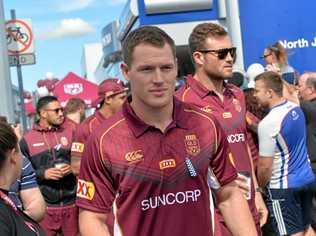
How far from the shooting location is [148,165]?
124 inches

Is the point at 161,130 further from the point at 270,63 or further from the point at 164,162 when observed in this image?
the point at 270,63

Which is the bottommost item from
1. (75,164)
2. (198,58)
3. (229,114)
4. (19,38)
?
(75,164)

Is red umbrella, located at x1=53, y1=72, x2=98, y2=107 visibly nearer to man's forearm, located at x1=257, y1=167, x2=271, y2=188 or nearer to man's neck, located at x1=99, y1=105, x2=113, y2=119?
man's neck, located at x1=99, y1=105, x2=113, y2=119

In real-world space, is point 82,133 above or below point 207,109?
below

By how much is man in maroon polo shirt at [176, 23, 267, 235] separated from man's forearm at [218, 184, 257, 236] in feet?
4.23

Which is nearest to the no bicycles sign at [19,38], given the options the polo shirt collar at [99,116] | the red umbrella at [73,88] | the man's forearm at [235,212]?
the polo shirt collar at [99,116]

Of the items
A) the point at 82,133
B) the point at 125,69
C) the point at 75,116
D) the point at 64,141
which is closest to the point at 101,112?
the point at 82,133

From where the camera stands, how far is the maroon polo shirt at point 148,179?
3.15 m

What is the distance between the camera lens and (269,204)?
707 centimetres

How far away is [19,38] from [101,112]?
604cm

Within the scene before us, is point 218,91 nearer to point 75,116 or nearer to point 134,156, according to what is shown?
point 134,156

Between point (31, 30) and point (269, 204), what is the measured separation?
315 inches

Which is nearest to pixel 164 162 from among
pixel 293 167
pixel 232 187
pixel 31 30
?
pixel 232 187

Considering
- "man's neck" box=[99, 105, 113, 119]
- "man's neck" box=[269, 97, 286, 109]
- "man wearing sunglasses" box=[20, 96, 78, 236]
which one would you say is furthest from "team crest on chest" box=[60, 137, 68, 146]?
"man's neck" box=[269, 97, 286, 109]
